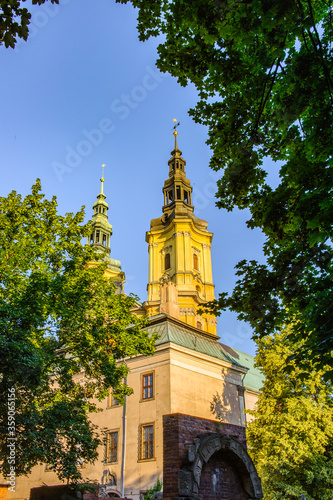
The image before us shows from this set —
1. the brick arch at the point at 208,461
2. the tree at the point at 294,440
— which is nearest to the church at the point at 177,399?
the brick arch at the point at 208,461

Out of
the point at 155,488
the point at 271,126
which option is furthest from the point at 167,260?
the point at 271,126

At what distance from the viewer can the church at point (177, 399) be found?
7.59 m

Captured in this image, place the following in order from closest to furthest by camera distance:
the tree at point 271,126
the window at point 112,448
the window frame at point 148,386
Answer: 1. the tree at point 271,126
2. the window frame at point 148,386
3. the window at point 112,448

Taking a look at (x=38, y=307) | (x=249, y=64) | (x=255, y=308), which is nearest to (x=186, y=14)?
(x=249, y=64)

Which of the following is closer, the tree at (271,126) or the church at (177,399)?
the tree at (271,126)

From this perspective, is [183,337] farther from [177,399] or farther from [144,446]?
[144,446]

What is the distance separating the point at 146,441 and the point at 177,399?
9.78ft

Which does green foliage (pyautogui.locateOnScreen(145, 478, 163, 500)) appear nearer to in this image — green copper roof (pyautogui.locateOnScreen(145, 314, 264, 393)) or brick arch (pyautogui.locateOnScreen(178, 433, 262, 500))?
green copper roof (pyautogui.locateOnScreen(145, 314, 264, 393))

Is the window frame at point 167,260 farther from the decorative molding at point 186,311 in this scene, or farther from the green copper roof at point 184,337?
the green copper roof at point 184,337

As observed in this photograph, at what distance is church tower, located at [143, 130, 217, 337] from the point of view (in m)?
38.9

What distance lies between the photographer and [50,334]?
1480 cm

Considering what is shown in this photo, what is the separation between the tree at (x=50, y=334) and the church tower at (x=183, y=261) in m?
21.9

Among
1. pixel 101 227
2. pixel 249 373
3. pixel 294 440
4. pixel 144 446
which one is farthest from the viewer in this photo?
pixel 101 227

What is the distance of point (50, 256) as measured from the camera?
16.1 meters
